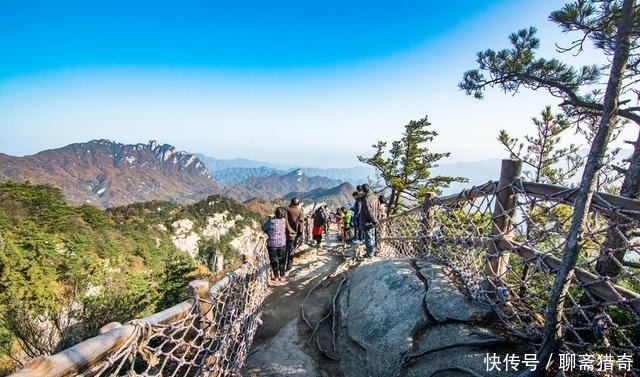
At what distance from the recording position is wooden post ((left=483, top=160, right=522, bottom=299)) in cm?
320

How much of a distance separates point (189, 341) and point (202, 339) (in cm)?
70

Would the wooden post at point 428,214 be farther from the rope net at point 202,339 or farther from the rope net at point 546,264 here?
the rope net at point 202,339

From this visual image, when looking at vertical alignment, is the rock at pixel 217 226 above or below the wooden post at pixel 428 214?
below

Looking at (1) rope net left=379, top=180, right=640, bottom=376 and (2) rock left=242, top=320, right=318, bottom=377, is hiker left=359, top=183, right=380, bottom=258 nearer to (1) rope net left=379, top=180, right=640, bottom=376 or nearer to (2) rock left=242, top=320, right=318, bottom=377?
(1) rope net left=379, top=180, right=640, bottom=376

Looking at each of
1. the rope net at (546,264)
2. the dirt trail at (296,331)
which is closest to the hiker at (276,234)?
the dirt trail at (296,331)

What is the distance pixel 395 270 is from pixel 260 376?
2054 millimetres

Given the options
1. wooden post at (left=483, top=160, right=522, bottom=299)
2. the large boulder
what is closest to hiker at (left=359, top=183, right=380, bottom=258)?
the large boulder

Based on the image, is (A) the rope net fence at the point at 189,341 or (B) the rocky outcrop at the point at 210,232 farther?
(B) the rocky outcrop at the point at 210,232

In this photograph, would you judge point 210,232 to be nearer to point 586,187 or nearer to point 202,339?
point 202,339

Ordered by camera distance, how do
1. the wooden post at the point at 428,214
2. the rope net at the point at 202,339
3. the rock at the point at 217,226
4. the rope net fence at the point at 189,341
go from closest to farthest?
1. the rope net fence at the point at 189,341
2. the rope net at the point at 202,339
3. the wooden post at the point at 428,214
4. the rock at the point at 217,226

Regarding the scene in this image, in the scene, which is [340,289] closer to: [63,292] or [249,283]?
[249,283]

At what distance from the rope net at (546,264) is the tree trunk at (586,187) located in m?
0.10

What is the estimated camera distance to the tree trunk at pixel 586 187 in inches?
82.4

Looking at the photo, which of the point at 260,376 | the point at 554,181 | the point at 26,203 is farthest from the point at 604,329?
the point at 26,203
